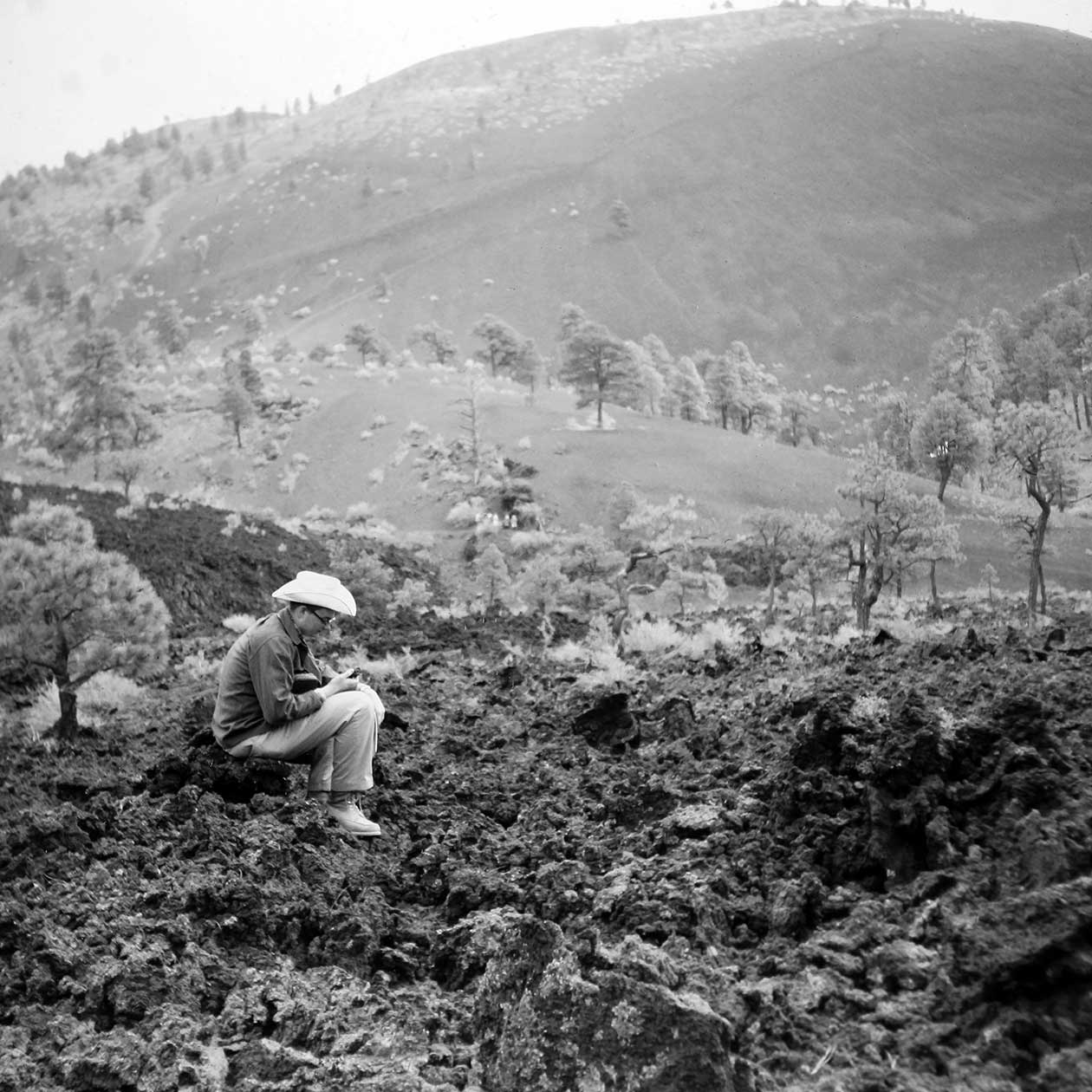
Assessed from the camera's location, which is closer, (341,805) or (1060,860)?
(1060,860)

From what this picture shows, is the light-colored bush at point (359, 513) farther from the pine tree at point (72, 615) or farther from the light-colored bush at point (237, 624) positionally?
the pine tree at point (72, 615)

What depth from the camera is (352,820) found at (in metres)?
4.58

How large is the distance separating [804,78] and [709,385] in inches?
4494

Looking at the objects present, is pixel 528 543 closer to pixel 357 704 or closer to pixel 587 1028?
pixel 357 704

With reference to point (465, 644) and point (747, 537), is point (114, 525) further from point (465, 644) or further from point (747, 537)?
point (747, 537)

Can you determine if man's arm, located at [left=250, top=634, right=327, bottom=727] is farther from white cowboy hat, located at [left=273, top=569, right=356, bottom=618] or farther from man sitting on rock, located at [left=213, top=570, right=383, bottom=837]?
white cowboy hat, located at [left=273, top=569, right=356, bottom=618]

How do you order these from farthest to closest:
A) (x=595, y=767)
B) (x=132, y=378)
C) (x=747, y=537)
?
(x=132, y=378)
(x=747, y=537)
(x=595, y=767)

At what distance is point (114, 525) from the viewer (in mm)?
19891

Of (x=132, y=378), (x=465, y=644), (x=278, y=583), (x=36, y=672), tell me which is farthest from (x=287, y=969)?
(x=132, y=378)

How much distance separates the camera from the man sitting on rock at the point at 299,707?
4895 millimetres

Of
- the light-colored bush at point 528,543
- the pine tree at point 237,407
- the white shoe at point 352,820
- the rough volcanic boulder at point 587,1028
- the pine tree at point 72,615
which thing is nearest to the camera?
the rough volcanic boulder at point 587,1028

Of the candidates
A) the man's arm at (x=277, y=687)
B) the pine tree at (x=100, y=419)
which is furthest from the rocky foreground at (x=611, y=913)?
the pine tree at (x=100, y=419)

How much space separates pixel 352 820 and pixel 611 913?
1.85 metres

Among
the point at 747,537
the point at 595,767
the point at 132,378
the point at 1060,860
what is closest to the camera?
the point at 1060,860
